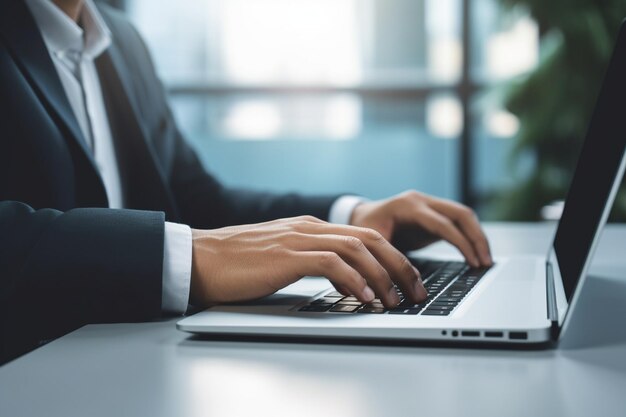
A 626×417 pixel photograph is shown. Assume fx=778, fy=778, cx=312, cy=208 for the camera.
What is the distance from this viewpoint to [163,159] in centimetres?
135

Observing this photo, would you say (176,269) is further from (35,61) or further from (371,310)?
(35,61)

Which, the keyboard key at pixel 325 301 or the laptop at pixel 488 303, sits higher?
the laptop at pixel 488 303

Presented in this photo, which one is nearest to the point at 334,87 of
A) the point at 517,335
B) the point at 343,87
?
the point at 343,87

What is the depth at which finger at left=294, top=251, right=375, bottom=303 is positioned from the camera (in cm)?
59

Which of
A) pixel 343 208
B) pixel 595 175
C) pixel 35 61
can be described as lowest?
pixel 343 208

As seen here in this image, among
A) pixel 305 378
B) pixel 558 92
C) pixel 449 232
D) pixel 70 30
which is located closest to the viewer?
pixel 305 378

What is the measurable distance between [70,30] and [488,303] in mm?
754

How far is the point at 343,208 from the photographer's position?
3.70 ft

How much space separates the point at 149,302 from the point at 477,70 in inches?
124

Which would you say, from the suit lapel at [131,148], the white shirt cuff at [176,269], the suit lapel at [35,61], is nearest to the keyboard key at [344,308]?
the white shirt cuff at [176,269]

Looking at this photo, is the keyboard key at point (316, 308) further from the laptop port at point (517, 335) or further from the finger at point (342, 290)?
the laptop port at point (517, 335)

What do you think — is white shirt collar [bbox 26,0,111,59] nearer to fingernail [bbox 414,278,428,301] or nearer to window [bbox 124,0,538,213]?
fingernail [bbox 414,278,428,301]

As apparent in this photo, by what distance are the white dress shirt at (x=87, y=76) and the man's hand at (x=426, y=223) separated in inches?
4.5

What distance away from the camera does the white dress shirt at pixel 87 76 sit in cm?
108
